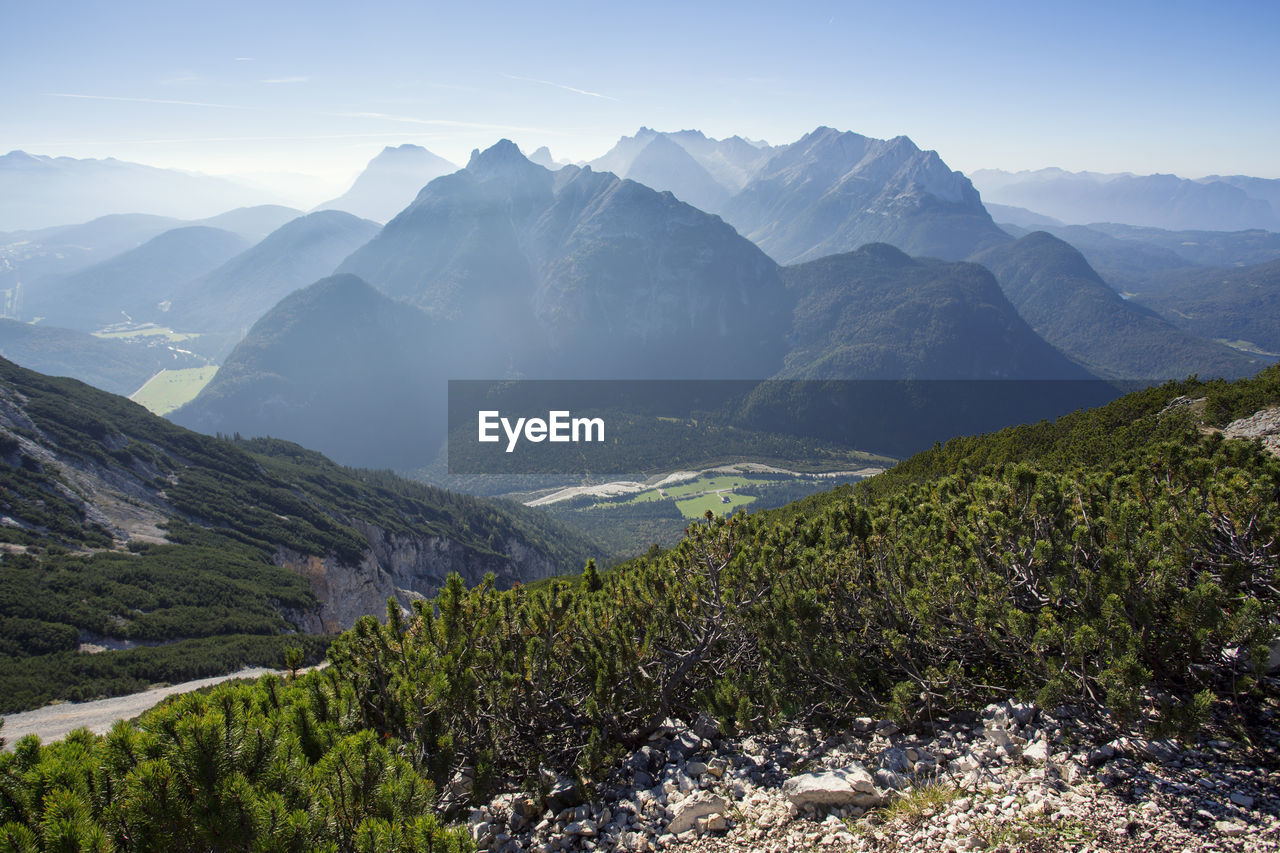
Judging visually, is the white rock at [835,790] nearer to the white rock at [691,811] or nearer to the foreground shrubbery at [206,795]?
the white rock at [691,811]

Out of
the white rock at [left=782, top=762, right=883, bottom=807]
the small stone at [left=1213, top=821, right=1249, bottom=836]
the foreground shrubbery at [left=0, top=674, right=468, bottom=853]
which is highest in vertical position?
the foreground shrubbery at [left=0, top=674, right=468, bottom=853]

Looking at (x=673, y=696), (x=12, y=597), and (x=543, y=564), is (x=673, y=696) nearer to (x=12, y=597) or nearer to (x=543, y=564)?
(x=12, y=597)

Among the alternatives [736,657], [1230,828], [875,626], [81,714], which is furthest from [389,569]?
[1230,828]

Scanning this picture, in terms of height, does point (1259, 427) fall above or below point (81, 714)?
above

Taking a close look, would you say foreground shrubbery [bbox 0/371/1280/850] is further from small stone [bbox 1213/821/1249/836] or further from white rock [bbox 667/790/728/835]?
white rock [bbox 667/790/728/835]

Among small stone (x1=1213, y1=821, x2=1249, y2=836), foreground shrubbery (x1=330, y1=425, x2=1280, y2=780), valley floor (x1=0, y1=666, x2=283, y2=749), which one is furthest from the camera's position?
valley floor (x1=0, y1=666, x2=283, y2=749)

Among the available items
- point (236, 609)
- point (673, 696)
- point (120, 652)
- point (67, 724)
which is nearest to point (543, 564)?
point (236, 609)

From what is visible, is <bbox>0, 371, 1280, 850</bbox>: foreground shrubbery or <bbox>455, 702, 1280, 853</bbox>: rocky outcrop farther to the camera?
<bbox>455, 702, 1280, 853</bbox>: rocky outcrop

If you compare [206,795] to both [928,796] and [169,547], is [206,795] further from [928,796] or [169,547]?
[169,547]

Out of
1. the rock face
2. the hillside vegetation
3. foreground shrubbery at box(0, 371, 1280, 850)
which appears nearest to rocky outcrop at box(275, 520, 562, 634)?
the hillside vegetation

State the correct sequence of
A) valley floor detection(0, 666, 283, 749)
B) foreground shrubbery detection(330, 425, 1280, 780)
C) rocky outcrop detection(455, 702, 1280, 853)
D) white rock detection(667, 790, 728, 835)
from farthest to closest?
valley floor detection(0, 666, 283, 749), white rock detection(667, 790, 728, 835), foreground shrubbery detection(330, 425, 1280, 780), rocky outcrop detection(455, 702, 1280, 853)
